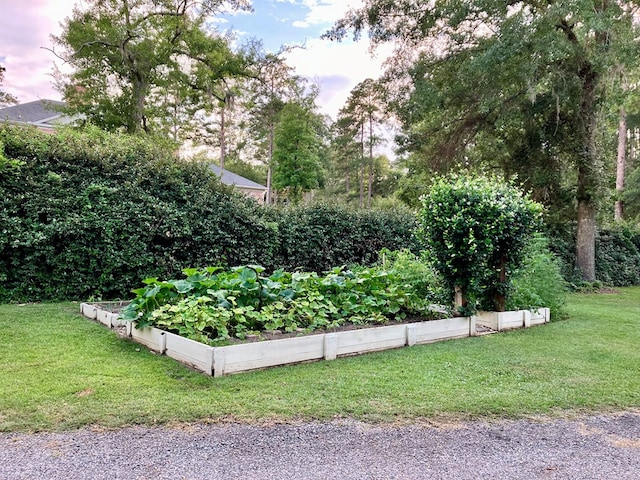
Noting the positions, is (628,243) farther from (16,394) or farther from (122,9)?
(122,9)

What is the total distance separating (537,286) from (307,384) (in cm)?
469

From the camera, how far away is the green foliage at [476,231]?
4.76 metres

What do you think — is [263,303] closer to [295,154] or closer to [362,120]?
[295,154]

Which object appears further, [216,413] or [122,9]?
[122,9]

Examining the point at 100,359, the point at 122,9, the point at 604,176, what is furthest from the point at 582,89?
the point at 122,9

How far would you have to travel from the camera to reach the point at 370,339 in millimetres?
4008

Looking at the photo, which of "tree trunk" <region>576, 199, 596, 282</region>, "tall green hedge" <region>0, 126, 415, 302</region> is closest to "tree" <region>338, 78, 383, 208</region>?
"tree trunk" <region>576, 199, 596, 282</region>

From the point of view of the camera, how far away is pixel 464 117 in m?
11.6

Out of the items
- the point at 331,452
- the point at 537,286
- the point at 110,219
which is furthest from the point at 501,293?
the point at 110,219

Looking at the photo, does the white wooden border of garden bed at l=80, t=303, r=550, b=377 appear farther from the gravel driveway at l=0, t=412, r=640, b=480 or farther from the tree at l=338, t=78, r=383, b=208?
the tree at l=338, t=78, r=383, b=208

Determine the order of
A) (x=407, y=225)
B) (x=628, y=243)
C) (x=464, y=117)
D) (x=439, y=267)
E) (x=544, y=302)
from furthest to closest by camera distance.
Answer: (x=628, y=243) → (x=464, y=117) → (x=407, y=225) → (x=544, y=302) → (x=439, y=267)

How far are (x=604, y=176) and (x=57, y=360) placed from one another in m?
12.7

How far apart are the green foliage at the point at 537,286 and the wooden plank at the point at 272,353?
10.5ft

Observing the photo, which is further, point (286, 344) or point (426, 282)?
point (426, 282)
